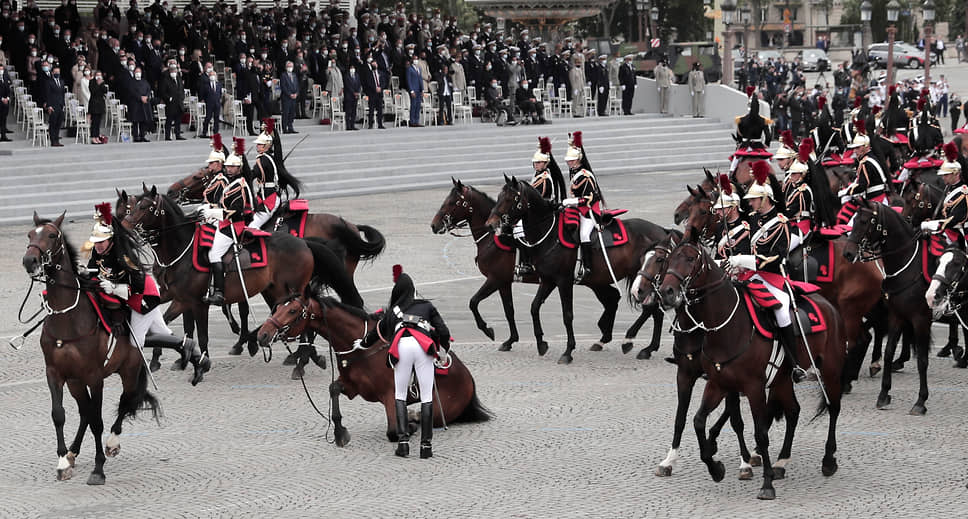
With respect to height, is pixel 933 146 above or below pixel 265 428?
above

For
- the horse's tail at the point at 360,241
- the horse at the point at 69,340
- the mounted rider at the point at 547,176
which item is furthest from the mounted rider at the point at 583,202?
the horse at the point at 69,340

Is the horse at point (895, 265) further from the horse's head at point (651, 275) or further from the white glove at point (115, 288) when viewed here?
the white glove at point (115, 288)

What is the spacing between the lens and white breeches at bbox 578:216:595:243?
53.0 ft

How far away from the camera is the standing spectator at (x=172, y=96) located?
105 feet

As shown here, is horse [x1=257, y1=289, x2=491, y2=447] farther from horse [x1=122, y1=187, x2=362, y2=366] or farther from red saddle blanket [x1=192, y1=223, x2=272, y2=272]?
red saddle blanket [x1=192, y1=223, x2=272, y2=272]

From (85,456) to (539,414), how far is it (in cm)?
436

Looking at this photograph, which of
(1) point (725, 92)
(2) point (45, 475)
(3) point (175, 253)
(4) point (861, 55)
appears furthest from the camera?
(4) point (861, 55)

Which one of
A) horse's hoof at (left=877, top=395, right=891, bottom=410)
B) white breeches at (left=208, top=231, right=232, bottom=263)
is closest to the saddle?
white breeches at (left=208, top=231, right=232, bottom=263)

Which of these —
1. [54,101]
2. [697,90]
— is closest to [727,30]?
[697,90]

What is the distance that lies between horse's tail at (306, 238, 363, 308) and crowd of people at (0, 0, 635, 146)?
17.2m

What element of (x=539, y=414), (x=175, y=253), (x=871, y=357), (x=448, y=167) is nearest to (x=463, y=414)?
(x=539, y=414)

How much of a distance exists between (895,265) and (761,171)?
2.35 metres

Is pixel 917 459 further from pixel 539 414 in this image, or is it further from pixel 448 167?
pixel 448 167

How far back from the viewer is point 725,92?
4247 centimetres
